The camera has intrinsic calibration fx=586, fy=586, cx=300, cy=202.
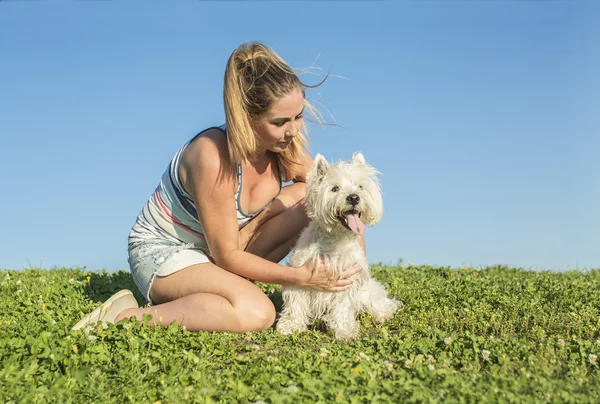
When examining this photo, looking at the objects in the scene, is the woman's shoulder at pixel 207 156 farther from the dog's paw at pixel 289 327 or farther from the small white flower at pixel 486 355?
the small white flower at pixel 486 355

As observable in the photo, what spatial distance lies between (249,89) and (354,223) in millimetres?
1748

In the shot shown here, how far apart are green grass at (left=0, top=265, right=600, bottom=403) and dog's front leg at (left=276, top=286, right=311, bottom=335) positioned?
0.18 meters

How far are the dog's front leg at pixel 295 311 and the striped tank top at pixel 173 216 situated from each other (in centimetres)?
114

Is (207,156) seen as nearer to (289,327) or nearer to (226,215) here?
(226,215)

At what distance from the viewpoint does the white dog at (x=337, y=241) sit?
6008 millimetres

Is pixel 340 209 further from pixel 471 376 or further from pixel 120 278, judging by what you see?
pixel 120 278

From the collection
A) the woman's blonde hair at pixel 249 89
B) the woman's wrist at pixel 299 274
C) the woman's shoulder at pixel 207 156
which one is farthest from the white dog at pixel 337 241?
the woman's shoulder at pixel 207 156

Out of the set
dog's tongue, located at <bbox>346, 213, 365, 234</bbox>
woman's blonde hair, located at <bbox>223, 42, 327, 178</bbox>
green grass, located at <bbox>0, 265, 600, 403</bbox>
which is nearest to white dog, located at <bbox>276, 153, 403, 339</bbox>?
dog's tongue, located at <bbox>346, 213, 365, 234</bbox>

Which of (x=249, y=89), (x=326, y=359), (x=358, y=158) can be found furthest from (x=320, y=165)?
(x=326, y=359)

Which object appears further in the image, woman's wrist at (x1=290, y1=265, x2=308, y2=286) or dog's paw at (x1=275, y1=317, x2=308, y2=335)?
dog's paw at (x1=275, y1=317, x2=308, y2=335)

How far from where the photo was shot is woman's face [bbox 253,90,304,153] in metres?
A: 6.01

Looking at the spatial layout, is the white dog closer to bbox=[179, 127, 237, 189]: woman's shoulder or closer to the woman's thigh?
the woman's thigh

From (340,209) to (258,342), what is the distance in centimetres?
161

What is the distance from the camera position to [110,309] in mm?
6531
